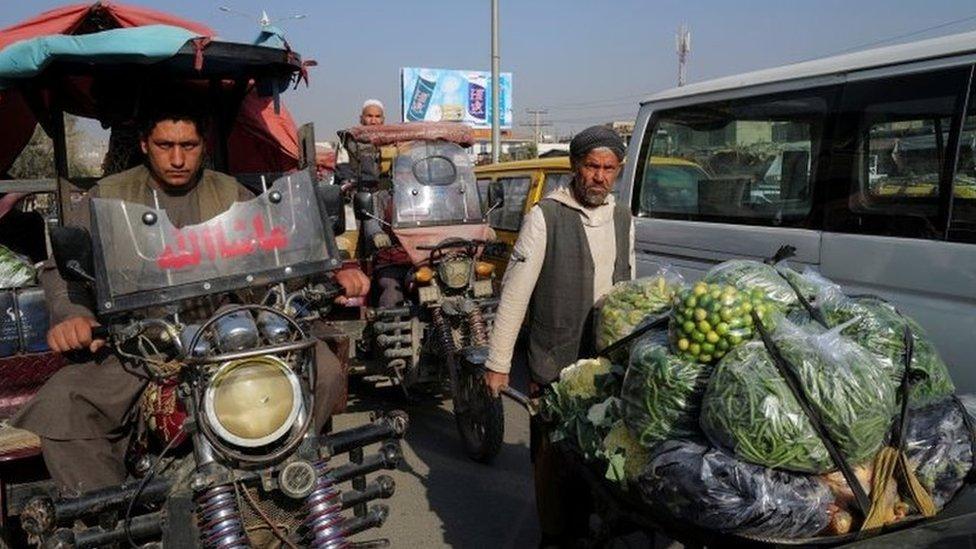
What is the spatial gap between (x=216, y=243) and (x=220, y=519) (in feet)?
3.14

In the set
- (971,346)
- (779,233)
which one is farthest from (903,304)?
(779,233)

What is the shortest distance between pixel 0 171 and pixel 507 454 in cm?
380

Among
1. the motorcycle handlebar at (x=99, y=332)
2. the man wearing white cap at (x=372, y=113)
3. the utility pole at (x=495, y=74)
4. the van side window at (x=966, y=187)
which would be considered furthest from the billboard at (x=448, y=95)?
the motorcycle handlebar at (x=99, y=332)

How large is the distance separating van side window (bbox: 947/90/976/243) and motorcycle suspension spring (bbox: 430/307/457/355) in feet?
9.41

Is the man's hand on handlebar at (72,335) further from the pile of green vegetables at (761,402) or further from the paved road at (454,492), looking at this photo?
the paved road at (454,492)

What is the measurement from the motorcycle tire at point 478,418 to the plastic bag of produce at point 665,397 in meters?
2.30

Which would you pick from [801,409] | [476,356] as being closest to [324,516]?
[801,409]

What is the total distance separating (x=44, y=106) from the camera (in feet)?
12.3

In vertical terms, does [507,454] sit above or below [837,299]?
below

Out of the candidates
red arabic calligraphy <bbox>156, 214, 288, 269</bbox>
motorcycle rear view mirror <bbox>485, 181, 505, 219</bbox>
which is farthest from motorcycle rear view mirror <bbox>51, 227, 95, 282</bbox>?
motorcycle rear view mirror <bbox>485, 181, 505, 219</bbox>

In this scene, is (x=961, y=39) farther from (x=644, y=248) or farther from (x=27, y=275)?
(x=27, y=275)

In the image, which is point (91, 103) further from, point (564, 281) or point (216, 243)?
point (564, 281)

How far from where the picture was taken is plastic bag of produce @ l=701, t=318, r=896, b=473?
1742 millimetres

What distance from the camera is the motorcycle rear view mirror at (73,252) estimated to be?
210 centimetres
